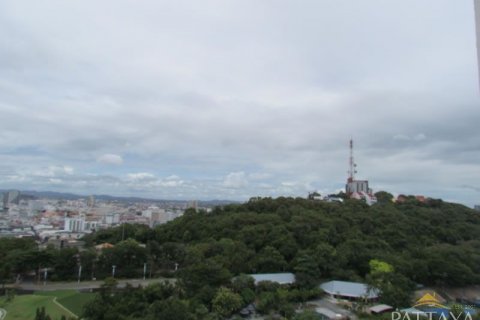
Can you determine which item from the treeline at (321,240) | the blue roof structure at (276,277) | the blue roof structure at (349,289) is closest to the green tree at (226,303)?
the treeline at (321,240)

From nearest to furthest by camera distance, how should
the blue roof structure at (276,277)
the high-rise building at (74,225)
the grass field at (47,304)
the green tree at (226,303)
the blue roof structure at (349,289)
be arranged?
the green tree at (226,303), the grass field at (47,304), the blue roof structure at (349,289), the blue roof structure at (276,277), the high-rise building at (74,225)

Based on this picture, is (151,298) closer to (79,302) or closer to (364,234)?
(79,302)

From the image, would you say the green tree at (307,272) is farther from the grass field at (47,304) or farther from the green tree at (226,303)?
the grass field at (47,304)

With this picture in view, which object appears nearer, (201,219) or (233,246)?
(233,246)

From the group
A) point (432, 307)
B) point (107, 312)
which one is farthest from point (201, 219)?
point (432, 307)

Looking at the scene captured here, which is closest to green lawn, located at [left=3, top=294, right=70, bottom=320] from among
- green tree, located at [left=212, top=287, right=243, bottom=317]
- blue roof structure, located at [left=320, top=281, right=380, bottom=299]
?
green tree, located at [left=212, top=287, right=243, bottom=317]

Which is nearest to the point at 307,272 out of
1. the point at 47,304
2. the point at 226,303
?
the point at 226,303

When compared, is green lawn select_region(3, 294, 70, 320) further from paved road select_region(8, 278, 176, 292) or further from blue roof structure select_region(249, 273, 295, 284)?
blue roof structure select_region(249, 273, 295, 284)
